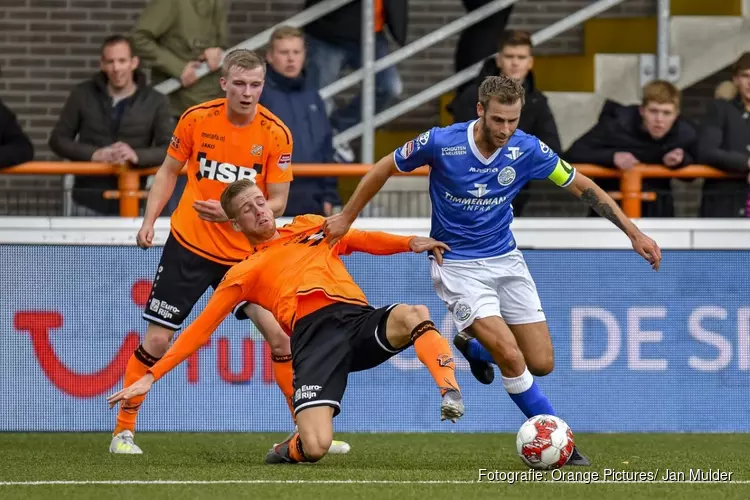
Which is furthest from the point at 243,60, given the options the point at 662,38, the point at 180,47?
the point at 662,38

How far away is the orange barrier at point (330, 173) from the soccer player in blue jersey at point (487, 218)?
1.85m

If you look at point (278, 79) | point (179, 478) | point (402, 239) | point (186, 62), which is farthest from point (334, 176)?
point (179, 478)

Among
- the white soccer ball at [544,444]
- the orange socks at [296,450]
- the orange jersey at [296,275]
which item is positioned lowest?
the orange socks at [296,450]

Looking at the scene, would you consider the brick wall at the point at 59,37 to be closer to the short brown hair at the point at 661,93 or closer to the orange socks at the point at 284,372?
the short brown hair at the point at 661,93

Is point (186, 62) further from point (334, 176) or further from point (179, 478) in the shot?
point (179, 478)

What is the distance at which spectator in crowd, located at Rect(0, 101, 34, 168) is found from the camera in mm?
10148

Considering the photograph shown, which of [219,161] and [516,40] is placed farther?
[516,40]

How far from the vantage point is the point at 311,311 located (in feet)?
26.5

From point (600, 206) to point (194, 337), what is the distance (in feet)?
6.98

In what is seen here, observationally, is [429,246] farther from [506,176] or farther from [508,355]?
[508,355]

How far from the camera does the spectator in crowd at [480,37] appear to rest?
1183 centimetres

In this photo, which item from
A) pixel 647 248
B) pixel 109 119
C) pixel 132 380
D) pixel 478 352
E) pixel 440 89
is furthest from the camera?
pixel 440 89

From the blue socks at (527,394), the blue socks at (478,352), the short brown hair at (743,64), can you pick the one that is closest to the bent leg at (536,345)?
the blue socks at (478,352)

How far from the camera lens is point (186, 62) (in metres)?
11.3
